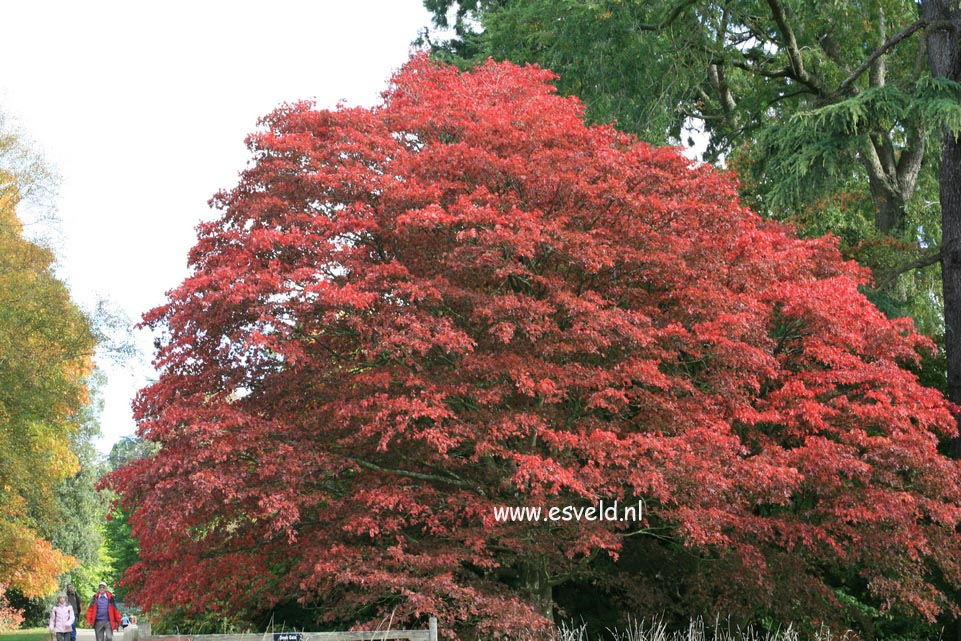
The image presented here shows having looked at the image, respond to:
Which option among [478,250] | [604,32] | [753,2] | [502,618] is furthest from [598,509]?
[753,2]

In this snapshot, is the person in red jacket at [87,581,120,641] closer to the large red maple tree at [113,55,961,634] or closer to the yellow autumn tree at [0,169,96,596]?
the large red maple tree at [113,55,961,634]

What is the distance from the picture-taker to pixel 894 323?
1124 cm

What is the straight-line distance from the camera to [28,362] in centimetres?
1638

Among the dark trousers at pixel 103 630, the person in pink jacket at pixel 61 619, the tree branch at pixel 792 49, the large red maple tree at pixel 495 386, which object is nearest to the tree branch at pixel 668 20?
the tree branch at pixel 792 49

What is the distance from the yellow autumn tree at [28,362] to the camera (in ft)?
54.1

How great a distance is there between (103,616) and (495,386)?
25.7ft

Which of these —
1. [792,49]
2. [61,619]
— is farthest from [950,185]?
[61,619]

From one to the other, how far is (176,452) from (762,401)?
614cm

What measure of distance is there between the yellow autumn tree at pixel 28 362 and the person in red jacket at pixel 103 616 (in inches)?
177

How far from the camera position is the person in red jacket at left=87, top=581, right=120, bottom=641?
1353 centimetres

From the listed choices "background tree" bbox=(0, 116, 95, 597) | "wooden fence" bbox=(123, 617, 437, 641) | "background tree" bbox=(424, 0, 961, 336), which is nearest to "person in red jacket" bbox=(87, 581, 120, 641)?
"background tree" bbox=(0, 116, 95, 597)

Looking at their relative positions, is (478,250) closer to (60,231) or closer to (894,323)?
(894,323)

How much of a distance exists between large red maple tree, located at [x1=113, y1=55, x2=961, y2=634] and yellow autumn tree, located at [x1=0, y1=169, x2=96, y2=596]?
7.13m

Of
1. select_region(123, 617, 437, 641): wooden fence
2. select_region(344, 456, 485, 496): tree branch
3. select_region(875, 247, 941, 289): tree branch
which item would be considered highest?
select_region(875, 247, 941, 289): tree branch
